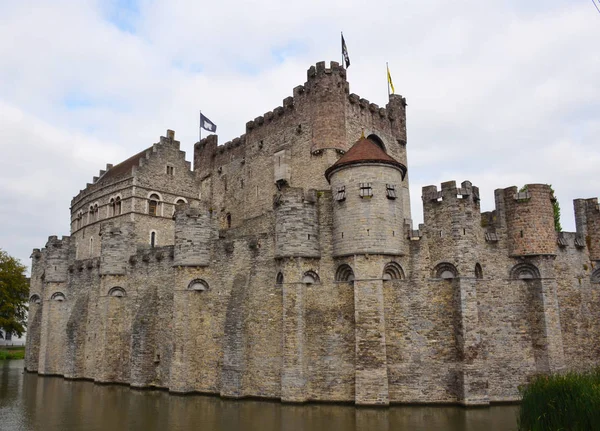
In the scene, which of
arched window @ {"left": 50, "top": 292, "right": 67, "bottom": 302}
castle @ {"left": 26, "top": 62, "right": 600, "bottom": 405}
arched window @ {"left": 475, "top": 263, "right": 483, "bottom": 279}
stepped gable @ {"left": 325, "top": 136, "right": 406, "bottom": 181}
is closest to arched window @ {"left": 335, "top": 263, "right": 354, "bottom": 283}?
castle @ {"left": 26, "top": 62, "right": 600, "bottom": 405}

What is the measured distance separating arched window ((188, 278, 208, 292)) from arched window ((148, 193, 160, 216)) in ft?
46.4

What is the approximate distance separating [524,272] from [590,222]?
4.70 m

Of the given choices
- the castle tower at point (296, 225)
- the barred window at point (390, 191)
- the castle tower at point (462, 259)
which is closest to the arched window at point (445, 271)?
the castle tower at point (462, 259)

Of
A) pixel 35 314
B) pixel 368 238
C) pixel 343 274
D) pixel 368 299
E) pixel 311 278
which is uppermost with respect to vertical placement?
pixel 368 238

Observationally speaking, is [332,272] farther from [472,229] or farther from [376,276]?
[472,229]

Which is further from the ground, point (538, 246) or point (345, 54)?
point (345, 54)

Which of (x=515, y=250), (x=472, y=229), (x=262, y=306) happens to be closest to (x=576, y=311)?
(x=515, y=250)

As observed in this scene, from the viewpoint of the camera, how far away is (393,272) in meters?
20.0

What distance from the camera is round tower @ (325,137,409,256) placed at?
19.5 metres

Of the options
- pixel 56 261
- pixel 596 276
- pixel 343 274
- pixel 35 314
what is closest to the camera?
pixel 343 274

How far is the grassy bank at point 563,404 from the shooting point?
10.6 metres

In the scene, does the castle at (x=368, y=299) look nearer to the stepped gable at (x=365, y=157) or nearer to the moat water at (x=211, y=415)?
the stepped gable at (x=365, y=157)

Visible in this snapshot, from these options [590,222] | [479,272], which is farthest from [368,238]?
[590,222]

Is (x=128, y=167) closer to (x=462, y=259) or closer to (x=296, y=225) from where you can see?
(x=296, y=225)
